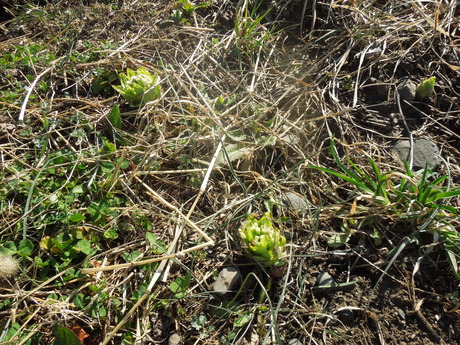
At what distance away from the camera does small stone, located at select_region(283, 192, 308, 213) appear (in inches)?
60.9

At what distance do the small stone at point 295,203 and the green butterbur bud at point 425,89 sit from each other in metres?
0.81

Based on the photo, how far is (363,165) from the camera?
1.66 m

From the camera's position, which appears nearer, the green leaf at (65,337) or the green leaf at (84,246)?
the green leaf at (65,337)

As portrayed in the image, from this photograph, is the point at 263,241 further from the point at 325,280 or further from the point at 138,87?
the point at 138,87

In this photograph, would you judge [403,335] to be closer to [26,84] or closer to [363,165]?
[363,165]

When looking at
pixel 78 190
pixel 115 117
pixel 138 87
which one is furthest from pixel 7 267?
pixel 138 87

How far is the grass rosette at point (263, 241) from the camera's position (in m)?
1.34

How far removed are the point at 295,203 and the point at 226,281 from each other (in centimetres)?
42

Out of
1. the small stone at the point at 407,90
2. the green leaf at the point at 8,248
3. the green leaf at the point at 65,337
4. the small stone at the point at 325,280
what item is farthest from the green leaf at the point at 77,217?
the small stone at the point at 407,90

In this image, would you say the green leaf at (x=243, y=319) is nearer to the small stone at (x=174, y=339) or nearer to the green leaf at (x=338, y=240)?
the small stone at (x=174, y=339)

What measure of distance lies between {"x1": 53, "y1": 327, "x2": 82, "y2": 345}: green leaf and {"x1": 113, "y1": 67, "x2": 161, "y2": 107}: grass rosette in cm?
97

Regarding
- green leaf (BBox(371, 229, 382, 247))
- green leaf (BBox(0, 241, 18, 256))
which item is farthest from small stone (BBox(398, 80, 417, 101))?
green leaf (BBox(0, 241, 18, 256))

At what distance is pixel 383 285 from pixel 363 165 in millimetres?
515

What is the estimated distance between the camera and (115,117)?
1.70m
